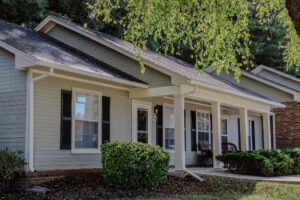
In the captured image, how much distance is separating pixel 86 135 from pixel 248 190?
463 cm

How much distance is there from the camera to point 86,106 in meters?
11.3

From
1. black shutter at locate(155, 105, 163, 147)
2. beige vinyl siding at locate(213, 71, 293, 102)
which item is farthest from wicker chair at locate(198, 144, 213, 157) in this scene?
beige vinyl siding at locate(213, 71, 293, 102)

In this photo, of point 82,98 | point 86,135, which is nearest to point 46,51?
point 82,98

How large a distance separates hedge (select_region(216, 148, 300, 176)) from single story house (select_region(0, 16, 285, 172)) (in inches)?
45.3

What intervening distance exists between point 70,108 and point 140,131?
3152mm

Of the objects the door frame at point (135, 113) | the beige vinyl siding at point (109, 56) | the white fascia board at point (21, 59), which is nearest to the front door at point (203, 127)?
the door frame at point (135, 113)

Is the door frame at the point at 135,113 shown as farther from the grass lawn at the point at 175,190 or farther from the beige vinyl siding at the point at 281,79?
the beige vinyl siding at the point at 281,79

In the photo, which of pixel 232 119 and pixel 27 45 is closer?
pixel 27 45

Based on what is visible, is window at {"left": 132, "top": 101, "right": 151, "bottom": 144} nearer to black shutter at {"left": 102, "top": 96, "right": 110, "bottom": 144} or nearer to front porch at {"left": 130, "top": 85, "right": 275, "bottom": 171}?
front porch at {"left": 130, "top": 85, "right": 275, "bottom": 171}

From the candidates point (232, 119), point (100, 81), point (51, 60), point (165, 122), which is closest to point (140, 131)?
point (165, 122)

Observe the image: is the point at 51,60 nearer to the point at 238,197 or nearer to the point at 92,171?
the point at 92,171

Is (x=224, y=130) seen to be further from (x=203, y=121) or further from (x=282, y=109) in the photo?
(x=282, y=109)

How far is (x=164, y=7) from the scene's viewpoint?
347 inches

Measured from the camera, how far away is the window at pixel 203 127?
16541 millimetres
